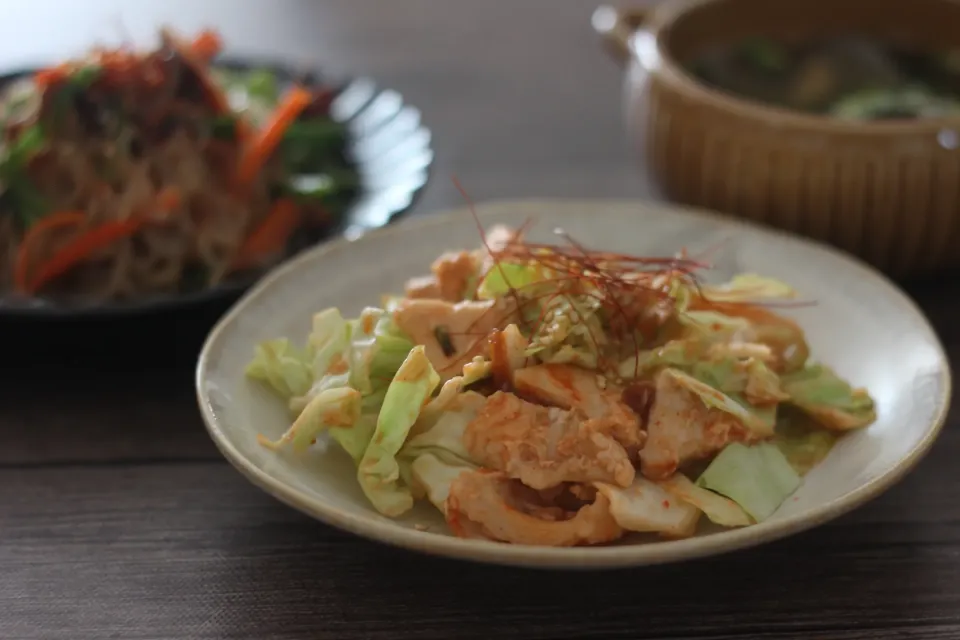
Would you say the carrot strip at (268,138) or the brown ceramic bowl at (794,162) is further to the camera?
the carrot strip at (268,138)

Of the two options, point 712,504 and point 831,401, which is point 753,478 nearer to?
point 712,504

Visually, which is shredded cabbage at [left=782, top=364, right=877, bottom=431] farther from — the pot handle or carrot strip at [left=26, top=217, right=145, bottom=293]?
carrot strip at [left=26, top=217, right=145, bottom=293]

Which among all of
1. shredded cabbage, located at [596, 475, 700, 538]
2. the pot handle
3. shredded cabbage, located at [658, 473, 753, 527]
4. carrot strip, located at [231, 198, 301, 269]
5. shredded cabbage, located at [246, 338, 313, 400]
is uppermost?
the pot handle

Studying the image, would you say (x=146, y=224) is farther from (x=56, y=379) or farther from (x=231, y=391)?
(x=231, y=391)

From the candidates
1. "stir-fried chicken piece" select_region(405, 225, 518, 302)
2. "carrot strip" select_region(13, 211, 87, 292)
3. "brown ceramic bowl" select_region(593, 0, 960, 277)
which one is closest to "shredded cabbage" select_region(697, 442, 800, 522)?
"stir-fried chicken piece" select_region(405, 225, 518, 302)

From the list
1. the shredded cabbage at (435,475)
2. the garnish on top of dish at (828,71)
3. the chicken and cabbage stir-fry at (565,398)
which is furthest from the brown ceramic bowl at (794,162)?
the shredded cabbage at (435,475)

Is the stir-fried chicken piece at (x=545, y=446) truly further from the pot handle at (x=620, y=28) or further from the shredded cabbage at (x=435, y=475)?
the pot handle at (x=620, y=28)
